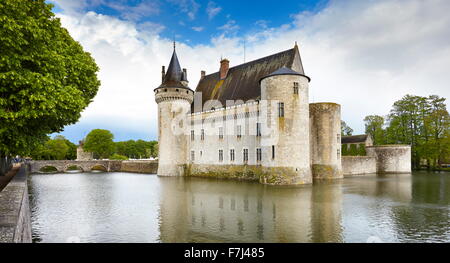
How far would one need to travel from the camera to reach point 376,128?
45.1 meters

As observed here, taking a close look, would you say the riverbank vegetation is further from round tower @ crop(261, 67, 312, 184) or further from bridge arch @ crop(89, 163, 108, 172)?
bridge arch @ crop(89, 163, 108, 172)

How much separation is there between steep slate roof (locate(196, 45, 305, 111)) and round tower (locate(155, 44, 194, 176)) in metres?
3.07

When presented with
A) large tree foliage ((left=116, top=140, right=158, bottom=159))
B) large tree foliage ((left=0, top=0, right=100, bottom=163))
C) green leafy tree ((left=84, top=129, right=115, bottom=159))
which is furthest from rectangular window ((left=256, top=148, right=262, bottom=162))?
large tree foliage ((left=116, top=140, right=158, bottom=159))

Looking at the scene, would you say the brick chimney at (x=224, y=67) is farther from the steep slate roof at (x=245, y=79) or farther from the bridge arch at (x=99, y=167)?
the bridge arch at (x=99, y=167)

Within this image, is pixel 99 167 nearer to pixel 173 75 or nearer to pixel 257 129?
pixel 173 75

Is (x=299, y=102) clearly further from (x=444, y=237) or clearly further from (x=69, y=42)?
(x=69, y=42)

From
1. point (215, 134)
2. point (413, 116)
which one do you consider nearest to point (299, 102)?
point (215, 134)

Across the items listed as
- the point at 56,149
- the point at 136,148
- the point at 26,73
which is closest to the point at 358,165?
the point at 26,73

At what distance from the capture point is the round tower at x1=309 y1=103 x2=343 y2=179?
79.7 feet

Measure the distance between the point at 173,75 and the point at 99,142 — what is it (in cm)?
3532
